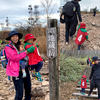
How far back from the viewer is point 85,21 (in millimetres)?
2207

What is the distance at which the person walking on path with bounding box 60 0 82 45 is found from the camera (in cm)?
210

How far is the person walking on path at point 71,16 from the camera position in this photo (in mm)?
2102

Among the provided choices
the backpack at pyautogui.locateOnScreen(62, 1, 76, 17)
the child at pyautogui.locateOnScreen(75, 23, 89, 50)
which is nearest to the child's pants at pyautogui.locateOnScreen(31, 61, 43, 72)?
the child at pyautogui.locateOnScreen(75, 23, 89, 50)

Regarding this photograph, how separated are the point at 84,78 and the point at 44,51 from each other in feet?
10.1

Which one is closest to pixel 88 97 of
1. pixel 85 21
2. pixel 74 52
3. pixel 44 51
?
pixel 74 52

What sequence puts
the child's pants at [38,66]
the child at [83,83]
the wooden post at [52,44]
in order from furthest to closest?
the child at [83,83], the child's pants at [38,66], the wooden post at [52,44]

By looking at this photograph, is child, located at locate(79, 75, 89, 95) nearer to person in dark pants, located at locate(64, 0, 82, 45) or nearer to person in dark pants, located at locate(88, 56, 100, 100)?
person in dark pants, located at locate(88, 56, 100, 100)

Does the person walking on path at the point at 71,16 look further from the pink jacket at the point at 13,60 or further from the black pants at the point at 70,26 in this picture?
the pink jacket at the point at 13,60

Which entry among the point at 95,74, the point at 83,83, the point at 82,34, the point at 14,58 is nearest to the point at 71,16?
the point at 82,34

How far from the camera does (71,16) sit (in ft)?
7.20

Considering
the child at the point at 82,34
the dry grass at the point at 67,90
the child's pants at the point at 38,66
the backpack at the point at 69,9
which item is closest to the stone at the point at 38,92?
the dry grass at the point at 67,90

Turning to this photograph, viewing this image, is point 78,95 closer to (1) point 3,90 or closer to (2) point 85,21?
(2) point 85,21

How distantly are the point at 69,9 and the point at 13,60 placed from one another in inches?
52.8

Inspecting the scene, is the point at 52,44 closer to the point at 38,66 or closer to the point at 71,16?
the point at 38,66
